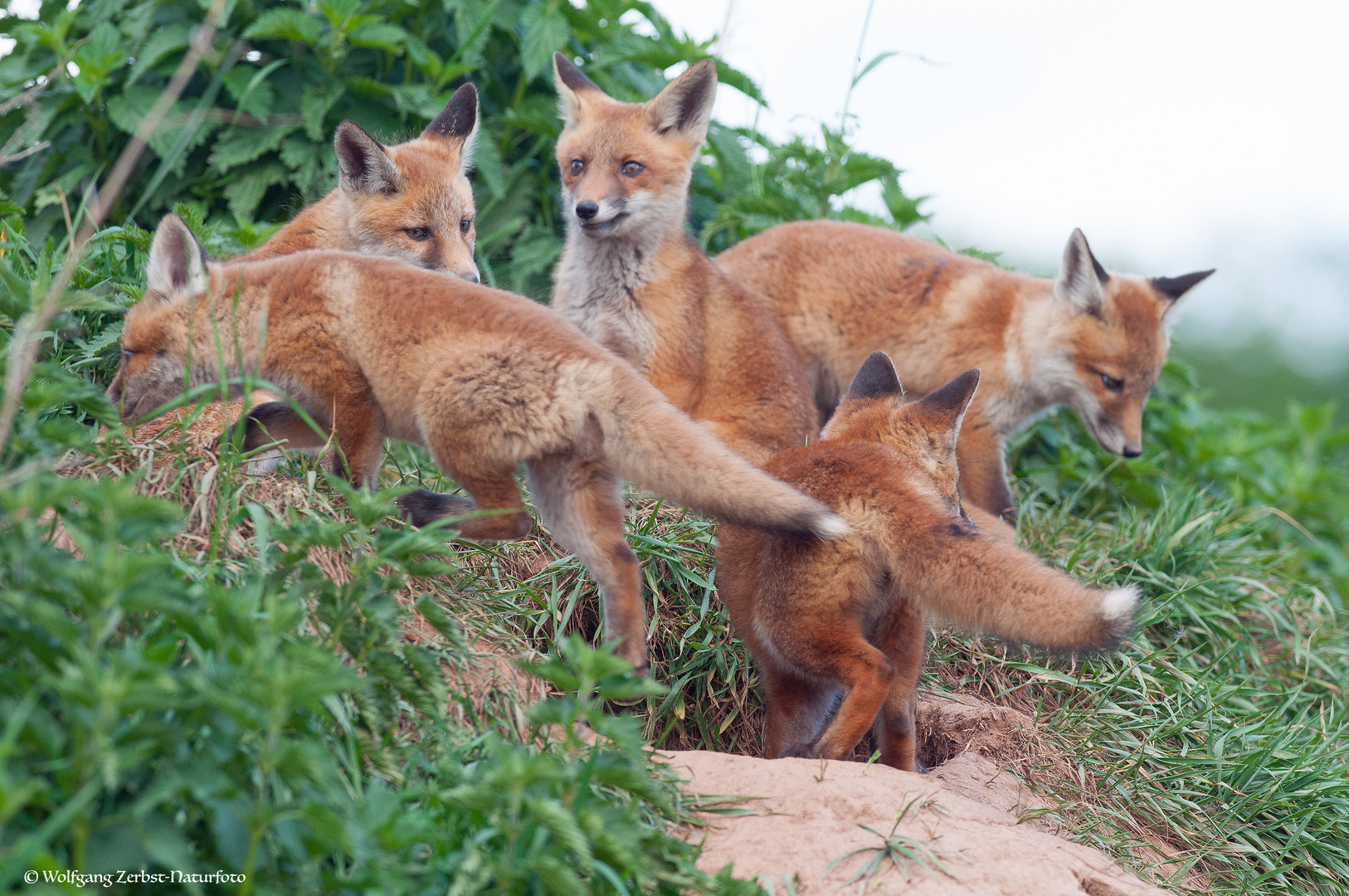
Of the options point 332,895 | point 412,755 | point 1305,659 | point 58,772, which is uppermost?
point 58,772

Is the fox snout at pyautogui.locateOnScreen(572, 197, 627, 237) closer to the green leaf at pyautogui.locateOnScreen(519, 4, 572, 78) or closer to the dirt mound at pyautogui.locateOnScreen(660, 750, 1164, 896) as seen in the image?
the green leaf at pyautogui.locateOnScreen(519, 4, 572, 78)

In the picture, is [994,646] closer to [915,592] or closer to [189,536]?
[915,592]

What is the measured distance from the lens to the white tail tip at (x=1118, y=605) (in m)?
2.66

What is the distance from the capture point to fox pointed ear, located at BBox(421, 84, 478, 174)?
17.3 feet

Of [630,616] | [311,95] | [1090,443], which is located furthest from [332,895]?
[1090,443]

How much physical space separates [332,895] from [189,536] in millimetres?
1287

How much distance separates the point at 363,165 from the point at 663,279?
63.2 inches

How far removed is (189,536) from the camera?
108 inches

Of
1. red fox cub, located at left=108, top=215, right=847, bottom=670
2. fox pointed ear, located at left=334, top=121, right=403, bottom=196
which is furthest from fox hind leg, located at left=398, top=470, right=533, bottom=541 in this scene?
fox pointed ear, located at left=334, top=121, right=403, bottom=196

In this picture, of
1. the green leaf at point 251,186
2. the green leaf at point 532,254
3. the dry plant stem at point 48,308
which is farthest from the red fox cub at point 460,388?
the green leaf at point 532,254

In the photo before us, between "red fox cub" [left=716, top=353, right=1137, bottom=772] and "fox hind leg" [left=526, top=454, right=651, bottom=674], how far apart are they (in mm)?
416

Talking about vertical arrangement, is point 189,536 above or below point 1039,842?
above

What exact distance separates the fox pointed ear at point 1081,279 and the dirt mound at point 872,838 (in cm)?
363

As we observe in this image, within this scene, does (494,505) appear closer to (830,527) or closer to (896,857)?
(830,527)
